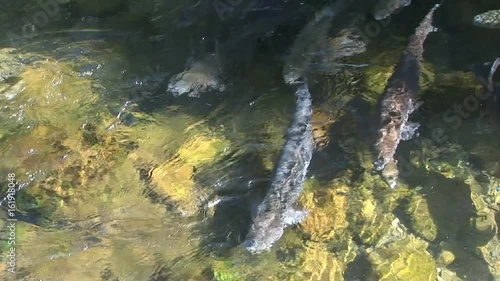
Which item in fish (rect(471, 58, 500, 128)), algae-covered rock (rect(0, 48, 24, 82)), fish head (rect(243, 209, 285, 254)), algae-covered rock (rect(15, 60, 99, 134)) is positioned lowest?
fish head (rect(243, 209, 285, 254))

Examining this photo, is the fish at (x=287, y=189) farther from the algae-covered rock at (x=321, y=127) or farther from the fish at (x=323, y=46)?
the fish at (x=323, y=46)

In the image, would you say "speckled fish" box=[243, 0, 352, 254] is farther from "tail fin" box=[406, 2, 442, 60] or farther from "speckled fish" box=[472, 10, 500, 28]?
"speckled fish" box=[472, 10, 500, 28]

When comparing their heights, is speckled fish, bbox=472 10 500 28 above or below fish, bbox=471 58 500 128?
above

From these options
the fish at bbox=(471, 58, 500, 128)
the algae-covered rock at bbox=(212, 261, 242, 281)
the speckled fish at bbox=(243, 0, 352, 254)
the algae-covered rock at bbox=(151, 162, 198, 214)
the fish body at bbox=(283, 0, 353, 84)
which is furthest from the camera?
the fish body at bbox=(283, 0, 353, 84)

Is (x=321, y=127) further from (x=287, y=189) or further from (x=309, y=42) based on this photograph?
(x=309, y=42)

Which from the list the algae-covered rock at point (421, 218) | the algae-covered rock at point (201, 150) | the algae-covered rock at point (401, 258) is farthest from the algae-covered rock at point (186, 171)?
the algae-covered rock at point (421, 218)

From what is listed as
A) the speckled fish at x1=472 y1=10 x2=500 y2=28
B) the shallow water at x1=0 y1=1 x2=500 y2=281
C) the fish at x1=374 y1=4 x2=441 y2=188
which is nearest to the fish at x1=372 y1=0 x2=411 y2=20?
the shallow water at x1=0 y1=1 x2=500 y2=281
